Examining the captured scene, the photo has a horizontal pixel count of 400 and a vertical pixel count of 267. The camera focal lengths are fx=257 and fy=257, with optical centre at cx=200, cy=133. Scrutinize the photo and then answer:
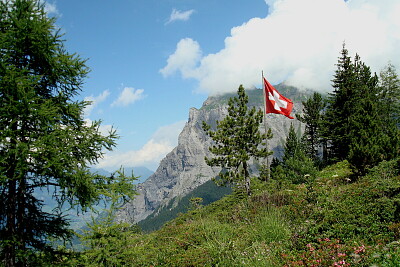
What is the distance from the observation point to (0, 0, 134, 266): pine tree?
5.16 metres

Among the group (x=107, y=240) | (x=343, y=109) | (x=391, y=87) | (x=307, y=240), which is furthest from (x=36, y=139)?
(x=391, y=87)

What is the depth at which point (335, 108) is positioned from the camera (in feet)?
108

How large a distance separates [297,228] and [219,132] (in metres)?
12.0

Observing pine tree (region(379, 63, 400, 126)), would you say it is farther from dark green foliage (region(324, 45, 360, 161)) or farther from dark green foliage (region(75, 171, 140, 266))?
dark green foliage (region(75, 171, 140, 266))

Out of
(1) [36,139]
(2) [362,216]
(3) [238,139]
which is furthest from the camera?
(3) [238,139]

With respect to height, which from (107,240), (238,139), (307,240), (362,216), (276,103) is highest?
(276,103)

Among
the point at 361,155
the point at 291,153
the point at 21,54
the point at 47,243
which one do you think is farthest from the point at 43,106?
the point at 291,153

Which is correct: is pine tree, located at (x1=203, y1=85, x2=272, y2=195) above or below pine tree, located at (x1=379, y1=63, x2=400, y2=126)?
below

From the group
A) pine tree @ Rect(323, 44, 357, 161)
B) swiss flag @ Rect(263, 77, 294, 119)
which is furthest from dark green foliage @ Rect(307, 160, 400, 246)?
pine tree @ Rect(323, 44, 357, 161)

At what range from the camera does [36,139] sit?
5430 millimetres

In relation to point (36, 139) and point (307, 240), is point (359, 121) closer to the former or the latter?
point (307, 240)

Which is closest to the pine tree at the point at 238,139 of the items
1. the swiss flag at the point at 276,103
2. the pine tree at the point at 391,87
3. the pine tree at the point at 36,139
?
the swiss flag at the point at 276,103

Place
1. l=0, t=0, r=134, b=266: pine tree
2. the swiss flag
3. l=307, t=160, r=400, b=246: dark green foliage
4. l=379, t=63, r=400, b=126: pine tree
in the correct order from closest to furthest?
l=0, t=0, r=134, b=266: pine tree, l=307, t=160, r=400, b=246: dark green foliage, the swiss flag, l=379, t=63, r=400, b=126: pine tree

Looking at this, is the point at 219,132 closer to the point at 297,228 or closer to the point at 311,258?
the point at 297,228
